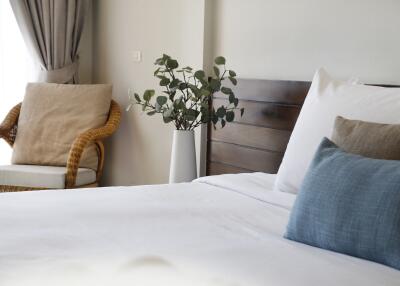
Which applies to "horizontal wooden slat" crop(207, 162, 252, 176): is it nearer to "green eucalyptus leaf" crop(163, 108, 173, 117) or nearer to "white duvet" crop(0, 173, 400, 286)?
"green eucalyptus leaf" crop(163, 108, 173, 117)

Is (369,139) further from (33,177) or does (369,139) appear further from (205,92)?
(33,177)

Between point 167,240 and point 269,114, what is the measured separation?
1582mm

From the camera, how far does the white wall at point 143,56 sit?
12.3ft

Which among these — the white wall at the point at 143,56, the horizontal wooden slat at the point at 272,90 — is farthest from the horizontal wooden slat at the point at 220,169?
the white wall at the point at 143,56

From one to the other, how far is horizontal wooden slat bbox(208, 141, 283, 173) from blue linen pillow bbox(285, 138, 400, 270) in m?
1.33

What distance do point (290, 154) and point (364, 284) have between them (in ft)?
3.34

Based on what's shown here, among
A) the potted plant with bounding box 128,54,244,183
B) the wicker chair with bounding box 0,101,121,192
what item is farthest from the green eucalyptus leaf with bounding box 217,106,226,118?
the wicker chair with bounding box 0,101,121,192

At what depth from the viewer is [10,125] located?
13.3ft

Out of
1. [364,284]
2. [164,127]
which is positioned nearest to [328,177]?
[364,284]

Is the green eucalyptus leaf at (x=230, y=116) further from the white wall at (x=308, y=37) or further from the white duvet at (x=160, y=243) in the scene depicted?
the white duvet at (x=160, y=243)

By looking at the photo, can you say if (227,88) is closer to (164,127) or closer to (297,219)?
(164,127)

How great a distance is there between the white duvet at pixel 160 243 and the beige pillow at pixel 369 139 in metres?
0.32

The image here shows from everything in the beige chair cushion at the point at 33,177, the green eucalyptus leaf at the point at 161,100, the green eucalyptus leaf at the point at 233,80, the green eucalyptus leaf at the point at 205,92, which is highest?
the green eucalyptus leaf at the point at 233,80

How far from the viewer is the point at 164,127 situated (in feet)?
13.2
